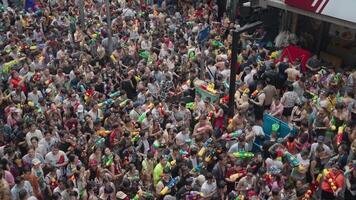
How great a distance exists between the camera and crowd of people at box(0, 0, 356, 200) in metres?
8.84

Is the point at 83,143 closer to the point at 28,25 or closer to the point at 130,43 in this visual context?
the point at 130,43

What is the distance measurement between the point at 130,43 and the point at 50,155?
6098mm

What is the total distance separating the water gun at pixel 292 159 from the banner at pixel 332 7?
17.3 ft

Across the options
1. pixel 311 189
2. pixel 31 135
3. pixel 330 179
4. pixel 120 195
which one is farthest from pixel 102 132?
pixel 330 179

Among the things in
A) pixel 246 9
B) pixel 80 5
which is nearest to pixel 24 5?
pixel 80 5

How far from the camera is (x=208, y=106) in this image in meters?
11.2

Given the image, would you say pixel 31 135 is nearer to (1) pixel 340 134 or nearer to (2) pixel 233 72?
(2) pixel 233 72

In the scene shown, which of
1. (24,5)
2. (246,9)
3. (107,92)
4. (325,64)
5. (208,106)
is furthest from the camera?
(24,5)

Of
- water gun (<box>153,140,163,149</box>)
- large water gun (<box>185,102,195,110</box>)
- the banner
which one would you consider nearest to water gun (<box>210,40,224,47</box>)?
the banner

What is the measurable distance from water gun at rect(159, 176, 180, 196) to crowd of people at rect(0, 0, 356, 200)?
2 centimetres

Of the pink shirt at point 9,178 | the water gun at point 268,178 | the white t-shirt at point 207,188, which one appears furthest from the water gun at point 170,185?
the pink shirt at point 9,178

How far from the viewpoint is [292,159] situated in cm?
886

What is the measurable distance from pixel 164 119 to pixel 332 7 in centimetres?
568

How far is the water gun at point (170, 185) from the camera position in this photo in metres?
8.82
